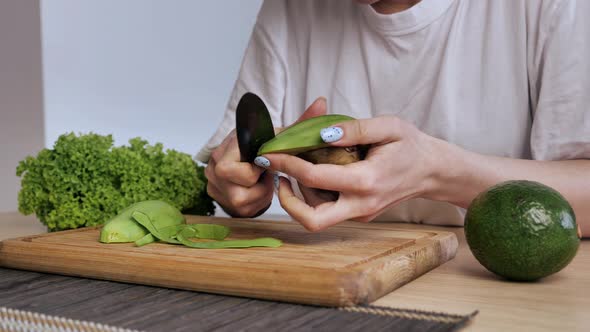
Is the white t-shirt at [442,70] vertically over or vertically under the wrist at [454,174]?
over

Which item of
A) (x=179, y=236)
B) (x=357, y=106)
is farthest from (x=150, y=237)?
(x=357, y=106)

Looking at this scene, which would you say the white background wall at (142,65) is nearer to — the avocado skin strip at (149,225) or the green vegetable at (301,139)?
the avocado skin strip at (149,225)

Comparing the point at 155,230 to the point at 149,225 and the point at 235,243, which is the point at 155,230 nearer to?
the point at 149,225

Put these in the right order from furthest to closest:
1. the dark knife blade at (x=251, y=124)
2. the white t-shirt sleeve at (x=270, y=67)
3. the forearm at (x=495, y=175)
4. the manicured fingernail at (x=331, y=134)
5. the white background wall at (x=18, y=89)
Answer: the white background wall at (x=18, y=89) < the white t-shirt sleeve at (x=270, y=67) < the forearm at (x=495, y=175) < the dark knife blade at (x=251, y=124) < the manicured fingernail at (x=331, y=134)

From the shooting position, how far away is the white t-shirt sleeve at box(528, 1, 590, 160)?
57.9 inches

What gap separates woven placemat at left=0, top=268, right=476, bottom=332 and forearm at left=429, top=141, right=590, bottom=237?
485mm

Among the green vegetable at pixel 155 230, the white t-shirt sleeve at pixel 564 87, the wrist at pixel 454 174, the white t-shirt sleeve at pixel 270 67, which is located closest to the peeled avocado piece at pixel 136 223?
the green vegetable at pixel 155 230

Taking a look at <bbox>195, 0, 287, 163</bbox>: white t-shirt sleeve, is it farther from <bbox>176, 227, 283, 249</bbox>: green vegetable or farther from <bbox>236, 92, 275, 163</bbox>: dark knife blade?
<bbox>176, 227, 283, 249</bbox>: green vegetable

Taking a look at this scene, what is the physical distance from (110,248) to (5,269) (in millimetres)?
211

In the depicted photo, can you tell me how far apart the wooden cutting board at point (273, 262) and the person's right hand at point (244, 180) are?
8 cm

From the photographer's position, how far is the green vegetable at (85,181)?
1.67 meters

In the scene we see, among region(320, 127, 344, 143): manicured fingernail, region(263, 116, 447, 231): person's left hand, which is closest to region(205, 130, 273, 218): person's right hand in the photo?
region(263, 116, 447, 231): person's left hand

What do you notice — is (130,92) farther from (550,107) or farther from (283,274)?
(283,274)

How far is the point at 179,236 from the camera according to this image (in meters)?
1.19
